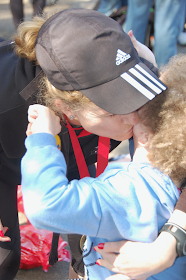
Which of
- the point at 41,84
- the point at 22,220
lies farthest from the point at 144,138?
the point at 22,220

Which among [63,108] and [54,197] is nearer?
[54,197]

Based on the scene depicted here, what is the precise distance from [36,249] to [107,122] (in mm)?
1313

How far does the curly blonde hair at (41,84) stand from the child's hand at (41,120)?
0.27 ft

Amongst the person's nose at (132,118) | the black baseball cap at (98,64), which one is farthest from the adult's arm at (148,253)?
the black baseball cap at (98,64)

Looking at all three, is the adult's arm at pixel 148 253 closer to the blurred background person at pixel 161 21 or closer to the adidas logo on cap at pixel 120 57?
the adidas logo on cap at pixel 120 57

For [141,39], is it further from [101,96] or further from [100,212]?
[100,212]

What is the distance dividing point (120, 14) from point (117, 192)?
418 cm

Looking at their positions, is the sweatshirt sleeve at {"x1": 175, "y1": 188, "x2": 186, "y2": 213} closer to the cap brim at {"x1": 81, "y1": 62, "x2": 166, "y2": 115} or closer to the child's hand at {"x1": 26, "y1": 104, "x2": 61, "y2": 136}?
the cap brim at {"x1": 81, "y1": 62, "x2": 166, "y2": 115}

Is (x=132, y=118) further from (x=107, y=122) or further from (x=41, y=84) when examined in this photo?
(x=41, y=84)

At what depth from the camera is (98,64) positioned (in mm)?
1153

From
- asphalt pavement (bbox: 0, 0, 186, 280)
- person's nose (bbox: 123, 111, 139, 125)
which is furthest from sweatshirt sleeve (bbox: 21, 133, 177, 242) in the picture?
asphalt pavement (bbox: 0, 0, 186, 280)

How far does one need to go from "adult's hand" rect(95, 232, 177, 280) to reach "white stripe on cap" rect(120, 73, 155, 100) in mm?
578

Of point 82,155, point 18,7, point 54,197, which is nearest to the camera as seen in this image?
point 54,197

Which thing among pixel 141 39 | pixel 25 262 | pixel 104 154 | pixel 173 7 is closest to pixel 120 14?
pixel 141 39
